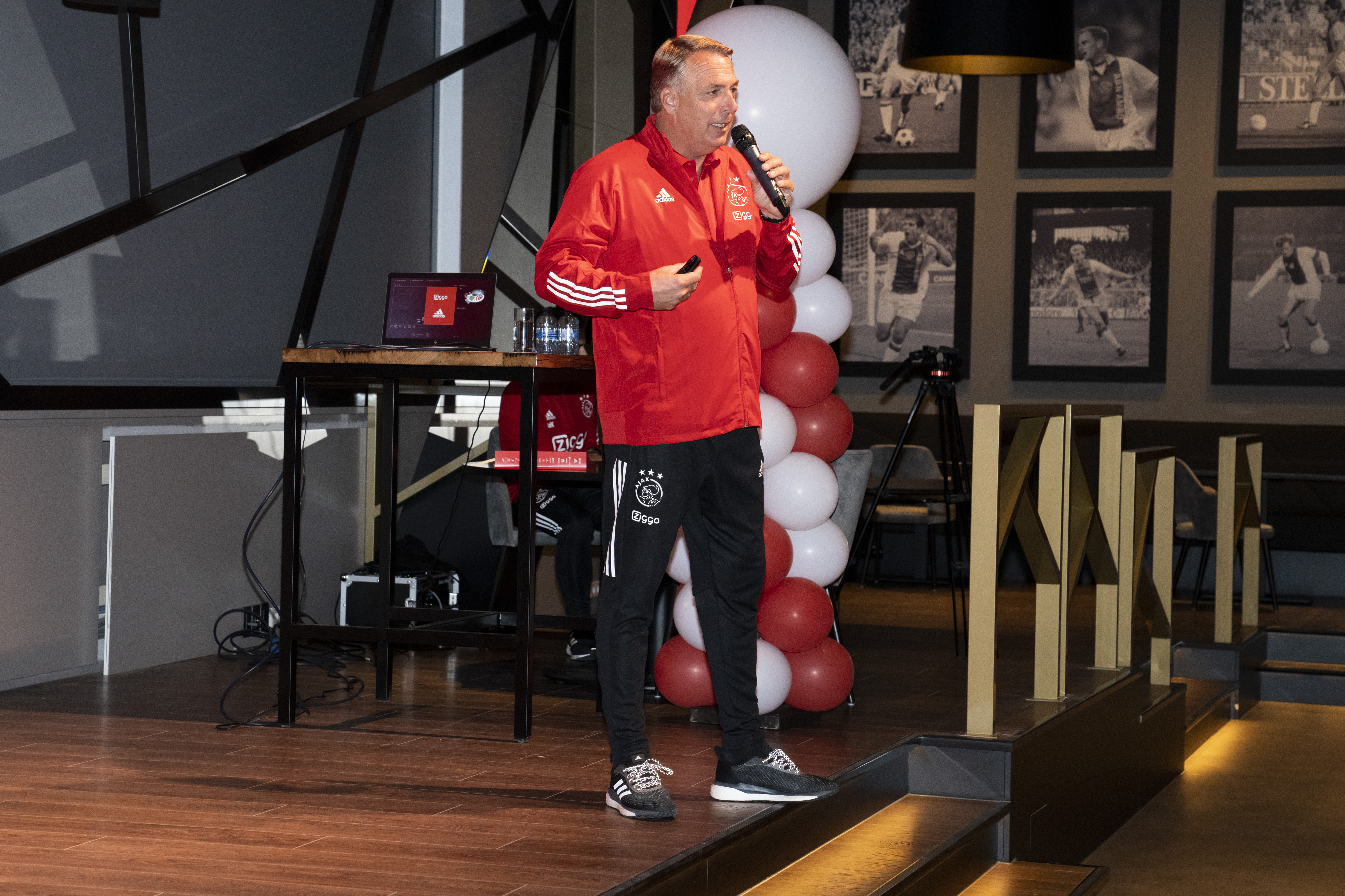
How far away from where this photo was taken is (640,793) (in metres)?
2.83

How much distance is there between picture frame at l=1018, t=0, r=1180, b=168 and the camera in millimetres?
8312

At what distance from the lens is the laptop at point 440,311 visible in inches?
153

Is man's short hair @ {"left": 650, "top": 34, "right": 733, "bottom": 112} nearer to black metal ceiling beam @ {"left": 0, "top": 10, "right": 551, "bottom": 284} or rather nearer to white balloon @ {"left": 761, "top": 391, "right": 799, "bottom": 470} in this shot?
white balloon @ {"left": 761, "top": 391, "right": 799, "bottom": 470}

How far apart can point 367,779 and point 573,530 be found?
1516 mm

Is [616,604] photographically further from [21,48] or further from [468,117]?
[468,117]


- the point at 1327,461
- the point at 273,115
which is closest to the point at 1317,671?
the point at 1327,461

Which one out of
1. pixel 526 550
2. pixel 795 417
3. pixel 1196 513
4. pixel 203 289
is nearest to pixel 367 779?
pixel 526 550

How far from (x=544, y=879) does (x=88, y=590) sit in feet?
8.07

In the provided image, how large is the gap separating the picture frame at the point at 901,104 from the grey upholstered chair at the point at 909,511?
1774mm

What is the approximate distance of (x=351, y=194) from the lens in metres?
5.85

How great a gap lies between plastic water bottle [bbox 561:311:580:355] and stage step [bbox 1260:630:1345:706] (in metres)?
3.84

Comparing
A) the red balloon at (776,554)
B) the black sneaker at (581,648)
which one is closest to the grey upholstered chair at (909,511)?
the black sneaker at (581,648)

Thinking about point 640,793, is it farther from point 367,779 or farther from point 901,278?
point 901,278

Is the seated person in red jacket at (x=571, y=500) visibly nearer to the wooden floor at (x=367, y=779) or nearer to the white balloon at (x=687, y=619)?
the wooden floor at (x=367, y=779)
